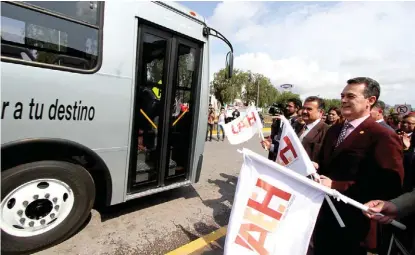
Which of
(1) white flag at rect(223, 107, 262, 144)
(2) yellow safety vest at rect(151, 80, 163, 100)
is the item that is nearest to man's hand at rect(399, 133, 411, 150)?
(1) white flag at rect(223, 107, 262, 144)

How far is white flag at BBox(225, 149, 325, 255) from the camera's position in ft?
5.75

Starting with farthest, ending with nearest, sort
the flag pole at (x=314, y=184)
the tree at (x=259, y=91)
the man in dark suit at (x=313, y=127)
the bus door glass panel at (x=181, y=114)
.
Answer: the tree at (x=259, y=91), the bus door glass panel at (x=181, y=114), the man in dark suit at (x=313, y=127), the flag pole at (x=314, y=184)

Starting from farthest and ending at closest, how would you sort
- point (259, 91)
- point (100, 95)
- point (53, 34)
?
point (259, 91) → point (100, 95) → point (53, 34)

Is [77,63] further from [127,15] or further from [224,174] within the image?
[224,174]

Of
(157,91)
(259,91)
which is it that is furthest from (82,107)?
(259,91)

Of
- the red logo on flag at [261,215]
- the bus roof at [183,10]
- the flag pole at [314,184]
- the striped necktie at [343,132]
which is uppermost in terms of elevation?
the bus roof at [183,10]

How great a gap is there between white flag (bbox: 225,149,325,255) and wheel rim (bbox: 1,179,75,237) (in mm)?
1976

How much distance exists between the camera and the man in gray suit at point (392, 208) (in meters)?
1.71

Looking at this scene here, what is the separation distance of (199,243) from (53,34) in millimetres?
2733

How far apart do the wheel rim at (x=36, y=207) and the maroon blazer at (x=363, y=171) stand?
2.62 m

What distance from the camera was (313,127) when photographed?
3.58 m

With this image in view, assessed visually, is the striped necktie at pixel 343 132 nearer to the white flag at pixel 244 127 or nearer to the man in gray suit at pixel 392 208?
the man in gray suit at pixel 392 208

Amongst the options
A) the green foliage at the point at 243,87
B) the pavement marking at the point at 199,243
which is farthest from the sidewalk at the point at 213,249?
the green foliage at the point at 243,87

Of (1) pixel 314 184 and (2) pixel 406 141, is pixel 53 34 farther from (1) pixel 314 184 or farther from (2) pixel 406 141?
(2) pixel 406 141
